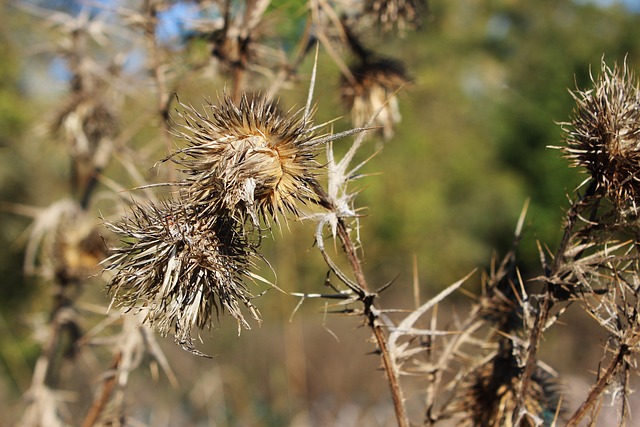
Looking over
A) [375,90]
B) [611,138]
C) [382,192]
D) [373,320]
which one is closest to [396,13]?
[375,90]

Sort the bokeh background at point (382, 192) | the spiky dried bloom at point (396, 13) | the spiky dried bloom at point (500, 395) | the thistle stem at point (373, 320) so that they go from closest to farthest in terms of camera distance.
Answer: the thistle stem at point (373, 320), the spiky dried bloom at point (500, 395), the spiky dried bloom at point (396, 13), the bokeh background at point (382, 192)

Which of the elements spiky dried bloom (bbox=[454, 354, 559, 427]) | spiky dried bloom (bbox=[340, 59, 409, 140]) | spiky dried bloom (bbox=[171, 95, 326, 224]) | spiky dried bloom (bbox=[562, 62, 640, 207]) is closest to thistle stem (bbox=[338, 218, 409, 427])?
spiky dried bloom (bbox=[171, 95, 326, 224])

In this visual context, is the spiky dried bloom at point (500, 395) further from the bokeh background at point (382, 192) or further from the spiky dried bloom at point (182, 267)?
the spiky dried bloom at point (182, 267)

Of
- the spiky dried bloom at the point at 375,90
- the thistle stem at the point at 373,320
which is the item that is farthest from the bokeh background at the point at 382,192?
the thistle stem at the point at 373,320

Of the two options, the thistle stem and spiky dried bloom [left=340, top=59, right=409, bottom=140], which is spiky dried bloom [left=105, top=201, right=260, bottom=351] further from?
spiky dried bloom [left=340, top=59, right=409, bottom=140]

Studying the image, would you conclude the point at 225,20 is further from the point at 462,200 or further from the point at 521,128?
the point at 462,200

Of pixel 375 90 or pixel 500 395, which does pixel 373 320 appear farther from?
pixel 375 90
